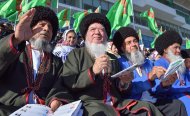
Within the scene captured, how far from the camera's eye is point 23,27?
7.04 ft

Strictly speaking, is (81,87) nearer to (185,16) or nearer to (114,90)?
(114,90)

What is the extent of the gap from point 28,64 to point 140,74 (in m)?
1.40

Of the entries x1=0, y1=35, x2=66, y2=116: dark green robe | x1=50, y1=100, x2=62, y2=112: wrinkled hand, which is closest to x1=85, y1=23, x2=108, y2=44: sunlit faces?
x1=0, y1=35, x2=66, y2=116: dark green robe

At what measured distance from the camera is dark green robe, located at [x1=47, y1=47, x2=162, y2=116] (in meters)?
2.49

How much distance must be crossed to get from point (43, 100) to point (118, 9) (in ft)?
28.7

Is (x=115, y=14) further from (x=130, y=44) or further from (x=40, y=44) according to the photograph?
(x=40, y=44)

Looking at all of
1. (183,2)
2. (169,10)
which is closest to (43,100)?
(169,10)

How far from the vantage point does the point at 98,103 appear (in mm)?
2549

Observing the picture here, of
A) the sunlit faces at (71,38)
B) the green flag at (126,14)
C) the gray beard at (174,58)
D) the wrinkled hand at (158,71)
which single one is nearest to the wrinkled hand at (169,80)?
the wrinkled hand at (158,71)

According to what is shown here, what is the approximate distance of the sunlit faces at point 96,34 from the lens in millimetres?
3053

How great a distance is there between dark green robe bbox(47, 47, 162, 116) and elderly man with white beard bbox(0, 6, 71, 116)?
132 mm

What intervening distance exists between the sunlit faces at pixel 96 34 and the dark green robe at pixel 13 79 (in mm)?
598

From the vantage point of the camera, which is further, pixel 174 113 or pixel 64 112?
pixel 174 113

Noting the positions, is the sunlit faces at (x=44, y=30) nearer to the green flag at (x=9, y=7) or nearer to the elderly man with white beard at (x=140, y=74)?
the elderly man with white beard at (x=140, y=74)
